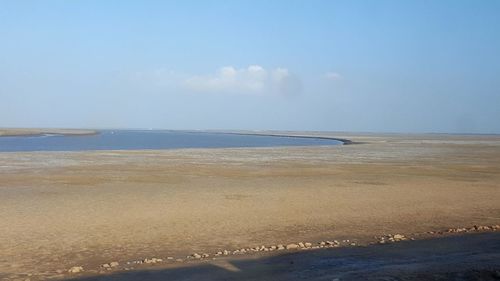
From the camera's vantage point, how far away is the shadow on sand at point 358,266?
7.42 meters

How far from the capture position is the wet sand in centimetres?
1053

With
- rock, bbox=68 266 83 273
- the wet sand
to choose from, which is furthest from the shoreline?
the wet sand

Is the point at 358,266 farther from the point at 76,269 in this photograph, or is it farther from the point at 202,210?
the point at 202,210

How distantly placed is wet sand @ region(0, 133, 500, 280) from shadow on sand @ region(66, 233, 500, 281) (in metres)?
1.22

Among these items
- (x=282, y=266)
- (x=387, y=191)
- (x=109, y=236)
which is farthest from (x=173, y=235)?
(x=387, y=191)

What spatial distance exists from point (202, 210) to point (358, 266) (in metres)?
7.63

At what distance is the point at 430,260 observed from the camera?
8.65m

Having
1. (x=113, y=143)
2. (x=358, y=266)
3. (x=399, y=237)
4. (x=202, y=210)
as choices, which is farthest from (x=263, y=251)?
(x=113, y=143)

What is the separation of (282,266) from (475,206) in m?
9.97

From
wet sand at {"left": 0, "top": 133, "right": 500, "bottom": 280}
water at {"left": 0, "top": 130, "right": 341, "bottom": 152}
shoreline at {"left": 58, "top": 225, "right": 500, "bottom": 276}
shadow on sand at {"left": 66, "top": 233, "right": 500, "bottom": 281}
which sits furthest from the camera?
water at {"left": 0, "top": 130, "right": 341, "bottom": 152}

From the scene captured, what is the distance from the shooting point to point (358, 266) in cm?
841

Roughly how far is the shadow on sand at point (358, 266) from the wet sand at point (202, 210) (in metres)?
1.22

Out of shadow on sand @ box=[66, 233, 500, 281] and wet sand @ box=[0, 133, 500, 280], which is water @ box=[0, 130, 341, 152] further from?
shadow on sand @ box=[66, 233, 500, 281]

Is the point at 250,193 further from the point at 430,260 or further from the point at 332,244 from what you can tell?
the point at 430,260
